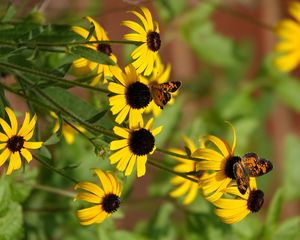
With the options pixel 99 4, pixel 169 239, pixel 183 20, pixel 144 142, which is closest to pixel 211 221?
pixel 169 239

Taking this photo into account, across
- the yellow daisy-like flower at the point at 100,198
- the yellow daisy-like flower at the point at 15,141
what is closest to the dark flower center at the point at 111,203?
the yellow daisy-like flower at the point at 100,198

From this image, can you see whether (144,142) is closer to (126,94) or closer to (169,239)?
(126,94)

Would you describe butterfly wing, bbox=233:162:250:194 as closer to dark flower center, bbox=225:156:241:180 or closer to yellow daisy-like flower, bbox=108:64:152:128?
dark flower center, bbox=225:156:241:180

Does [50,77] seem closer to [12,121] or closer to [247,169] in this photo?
[12,121]

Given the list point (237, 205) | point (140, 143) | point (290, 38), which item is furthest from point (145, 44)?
point (290, 38)

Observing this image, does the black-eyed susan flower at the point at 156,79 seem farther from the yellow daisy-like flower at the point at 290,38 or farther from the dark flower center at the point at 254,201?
the yellow daisy-like flower at the point at 290,38

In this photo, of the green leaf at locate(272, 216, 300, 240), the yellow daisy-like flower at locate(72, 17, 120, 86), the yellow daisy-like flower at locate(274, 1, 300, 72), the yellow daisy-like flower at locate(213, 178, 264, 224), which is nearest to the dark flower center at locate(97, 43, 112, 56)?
the yellow daisy-like flower at locate(72, 17, 120, 86)
